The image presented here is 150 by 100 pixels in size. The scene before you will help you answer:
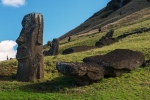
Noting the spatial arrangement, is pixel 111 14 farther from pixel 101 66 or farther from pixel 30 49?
pixel 101 66

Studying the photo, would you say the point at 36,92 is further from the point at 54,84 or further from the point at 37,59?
the point at 37,59

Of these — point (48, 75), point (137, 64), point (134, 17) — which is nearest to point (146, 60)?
point (137, 64)

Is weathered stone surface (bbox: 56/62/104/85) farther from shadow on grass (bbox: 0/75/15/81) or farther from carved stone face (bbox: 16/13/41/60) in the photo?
shadow on grass (bbox: 0/75/15/81)

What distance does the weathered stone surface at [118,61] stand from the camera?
67.4ft

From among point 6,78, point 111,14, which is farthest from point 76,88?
point 111,14

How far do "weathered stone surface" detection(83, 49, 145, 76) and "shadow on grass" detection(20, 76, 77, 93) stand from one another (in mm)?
2235

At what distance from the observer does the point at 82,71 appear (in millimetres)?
18406

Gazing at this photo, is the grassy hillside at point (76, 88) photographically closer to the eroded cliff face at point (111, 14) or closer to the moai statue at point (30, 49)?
the moai statue at point (30, 49)

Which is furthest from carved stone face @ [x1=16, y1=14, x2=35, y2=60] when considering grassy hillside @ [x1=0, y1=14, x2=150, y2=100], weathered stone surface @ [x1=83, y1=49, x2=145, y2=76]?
weathered stone surface @ [x1=83, y1=49, x2=145, y2=76]

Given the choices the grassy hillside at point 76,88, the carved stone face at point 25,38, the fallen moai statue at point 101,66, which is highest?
the carved stone face at point 25,38

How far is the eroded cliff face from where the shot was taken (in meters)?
85.0

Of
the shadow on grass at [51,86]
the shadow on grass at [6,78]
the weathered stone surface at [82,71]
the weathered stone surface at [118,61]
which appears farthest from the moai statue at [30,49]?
the weathered stone surface at [118,61]

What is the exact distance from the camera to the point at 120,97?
56.9 ft

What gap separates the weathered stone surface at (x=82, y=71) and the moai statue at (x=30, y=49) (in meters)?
2.89
